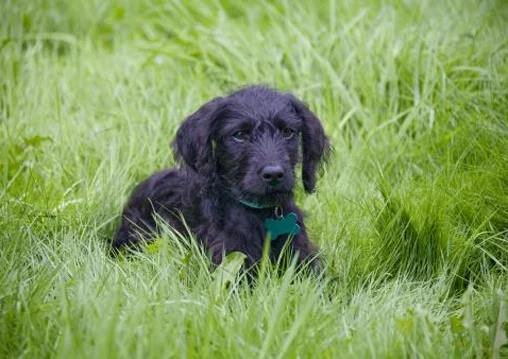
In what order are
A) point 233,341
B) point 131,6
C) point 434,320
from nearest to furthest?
point 233,341, point 434,320, point 131,6

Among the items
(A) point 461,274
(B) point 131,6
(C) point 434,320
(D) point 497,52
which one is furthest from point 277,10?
(C) point 434,320

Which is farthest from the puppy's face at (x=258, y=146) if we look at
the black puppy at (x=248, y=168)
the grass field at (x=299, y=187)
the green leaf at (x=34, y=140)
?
the green leaf at (x=34, y=140)

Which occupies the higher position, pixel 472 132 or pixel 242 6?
pixel 242 6

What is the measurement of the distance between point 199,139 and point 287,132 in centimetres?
51

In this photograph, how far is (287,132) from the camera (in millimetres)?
3721

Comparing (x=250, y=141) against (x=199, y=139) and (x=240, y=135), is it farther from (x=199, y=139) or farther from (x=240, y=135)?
(x=199, y=139)

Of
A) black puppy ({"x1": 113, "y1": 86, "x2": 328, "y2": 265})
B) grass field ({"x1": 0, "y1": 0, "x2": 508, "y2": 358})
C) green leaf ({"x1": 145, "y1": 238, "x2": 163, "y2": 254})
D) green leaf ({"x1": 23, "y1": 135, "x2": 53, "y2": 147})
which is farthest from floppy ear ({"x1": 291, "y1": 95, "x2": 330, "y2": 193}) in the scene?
green leaf ({"x1": 23, "y1": 135, "x2": 53, "y2": 147})

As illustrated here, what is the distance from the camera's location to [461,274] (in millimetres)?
3611

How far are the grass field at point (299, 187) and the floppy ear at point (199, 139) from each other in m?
0.47

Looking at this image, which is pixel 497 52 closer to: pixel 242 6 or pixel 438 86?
pixel 438 86

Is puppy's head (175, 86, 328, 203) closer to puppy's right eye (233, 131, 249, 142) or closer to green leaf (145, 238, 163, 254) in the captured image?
puppy's right eye (233, 131, 249, 142)

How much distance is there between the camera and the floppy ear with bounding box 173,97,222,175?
363 centimetres

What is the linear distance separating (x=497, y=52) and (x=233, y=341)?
3993 millimetres

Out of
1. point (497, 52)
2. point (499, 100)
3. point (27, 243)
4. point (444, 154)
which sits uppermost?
point (497, 52)
